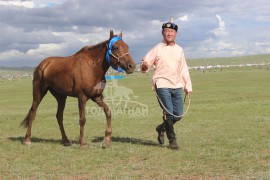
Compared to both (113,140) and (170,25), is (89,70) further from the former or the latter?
(113,140)

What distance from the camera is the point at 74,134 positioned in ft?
41.9

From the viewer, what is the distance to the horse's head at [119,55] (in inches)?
350

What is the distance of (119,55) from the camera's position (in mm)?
9031

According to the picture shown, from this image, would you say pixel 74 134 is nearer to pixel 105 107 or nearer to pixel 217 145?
pixel 105 107

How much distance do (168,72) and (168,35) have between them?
2.84ft

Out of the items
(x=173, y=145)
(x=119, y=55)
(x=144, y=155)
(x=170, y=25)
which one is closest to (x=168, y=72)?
(x=170, y=25)

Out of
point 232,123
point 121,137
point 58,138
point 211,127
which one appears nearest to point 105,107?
point 121,137

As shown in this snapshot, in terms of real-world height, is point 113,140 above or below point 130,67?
below

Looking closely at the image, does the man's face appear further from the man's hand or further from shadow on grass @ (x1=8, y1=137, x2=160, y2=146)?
shadow on grass @ (x1=8, y1=137, x2=160, y2=146)

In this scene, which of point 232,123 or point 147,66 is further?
point 232,123

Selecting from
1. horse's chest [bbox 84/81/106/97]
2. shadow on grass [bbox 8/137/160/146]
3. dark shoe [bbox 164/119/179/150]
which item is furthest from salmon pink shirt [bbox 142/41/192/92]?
shadow on grass [bbox 8/137/160/146]

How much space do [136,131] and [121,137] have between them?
145 centimetres

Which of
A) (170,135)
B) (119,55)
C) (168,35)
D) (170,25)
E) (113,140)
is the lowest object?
(113,140)

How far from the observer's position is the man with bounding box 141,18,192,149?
29.5 feet
